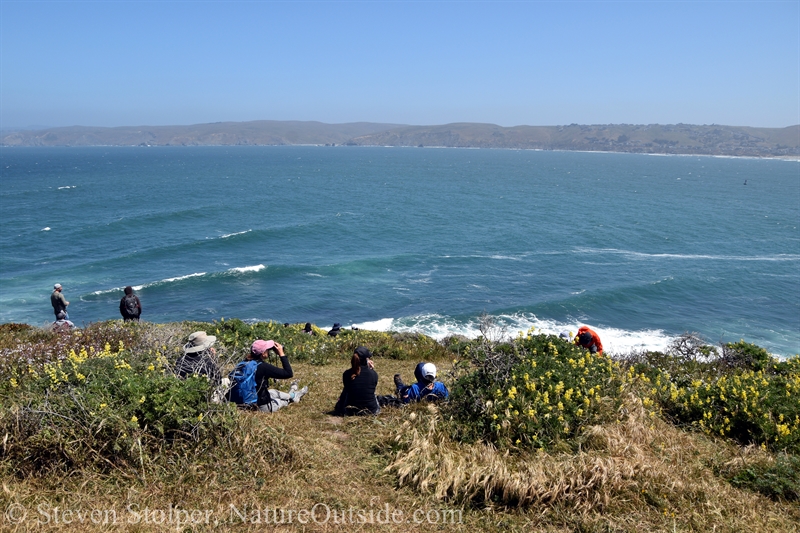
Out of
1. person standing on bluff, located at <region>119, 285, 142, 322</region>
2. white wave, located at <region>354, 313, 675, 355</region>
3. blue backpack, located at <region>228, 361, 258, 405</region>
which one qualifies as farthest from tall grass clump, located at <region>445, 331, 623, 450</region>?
white wave, located at <region>354, 313, 675, 355</region>

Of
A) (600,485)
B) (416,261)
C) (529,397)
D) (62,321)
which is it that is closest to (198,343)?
(529,397)

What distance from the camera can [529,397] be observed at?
7.05 m

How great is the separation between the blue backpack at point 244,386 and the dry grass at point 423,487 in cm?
97

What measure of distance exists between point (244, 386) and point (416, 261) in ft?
121

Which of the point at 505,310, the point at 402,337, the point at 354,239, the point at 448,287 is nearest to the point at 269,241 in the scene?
the point at 354,239

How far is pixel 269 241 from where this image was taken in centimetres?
5088

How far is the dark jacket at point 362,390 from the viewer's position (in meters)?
8.15

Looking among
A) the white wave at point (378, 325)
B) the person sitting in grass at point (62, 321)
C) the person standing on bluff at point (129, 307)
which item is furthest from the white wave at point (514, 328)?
the person sitting in grass at point (62, 321)

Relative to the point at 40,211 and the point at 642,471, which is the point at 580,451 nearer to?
the point at 642,471

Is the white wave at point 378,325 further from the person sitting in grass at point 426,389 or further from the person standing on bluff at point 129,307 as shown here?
the person sitting in grass at point 426,389

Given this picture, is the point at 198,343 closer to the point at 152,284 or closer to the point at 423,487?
the point at 423,487

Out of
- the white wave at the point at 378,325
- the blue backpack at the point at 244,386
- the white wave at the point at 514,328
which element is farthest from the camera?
the white wave at the point at 378,325

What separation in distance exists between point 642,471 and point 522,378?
1.79 metres

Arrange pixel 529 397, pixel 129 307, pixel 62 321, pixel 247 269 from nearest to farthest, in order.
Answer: pixel 529 397 → pixel 129 307 → pixel 62 321 → pixel 247 269
